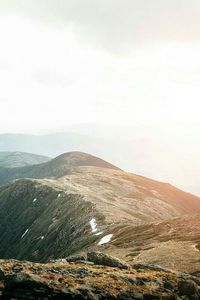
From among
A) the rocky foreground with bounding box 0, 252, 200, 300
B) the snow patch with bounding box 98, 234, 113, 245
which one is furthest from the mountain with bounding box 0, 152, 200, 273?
the rocky foreground with bounding box 0, 252, 200, 300

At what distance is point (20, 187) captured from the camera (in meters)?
199

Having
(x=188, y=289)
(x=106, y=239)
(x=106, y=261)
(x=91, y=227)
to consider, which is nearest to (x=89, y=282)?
(x=106, y=261)

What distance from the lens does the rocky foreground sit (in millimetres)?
28422

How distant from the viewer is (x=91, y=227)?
101438 mm

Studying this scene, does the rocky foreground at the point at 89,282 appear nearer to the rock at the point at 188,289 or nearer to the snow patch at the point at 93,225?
the rock at the point at 188,289

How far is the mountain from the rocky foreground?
39.8ft

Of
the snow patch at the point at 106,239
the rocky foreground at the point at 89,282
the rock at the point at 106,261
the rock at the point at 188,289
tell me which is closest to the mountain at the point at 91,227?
the snow patch at the point at 106,239

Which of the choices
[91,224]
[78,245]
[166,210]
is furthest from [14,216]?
[78,245]

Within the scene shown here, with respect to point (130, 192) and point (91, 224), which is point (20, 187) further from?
point (91, 224)

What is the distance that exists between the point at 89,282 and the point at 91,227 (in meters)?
71.9

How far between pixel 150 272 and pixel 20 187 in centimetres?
17049

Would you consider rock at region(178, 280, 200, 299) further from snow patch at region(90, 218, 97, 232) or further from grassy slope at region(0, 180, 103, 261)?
snow patch at region(90, 218, 97, 232)

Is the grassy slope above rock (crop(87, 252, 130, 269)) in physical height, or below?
below

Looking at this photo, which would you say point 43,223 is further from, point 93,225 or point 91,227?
point 91,227
